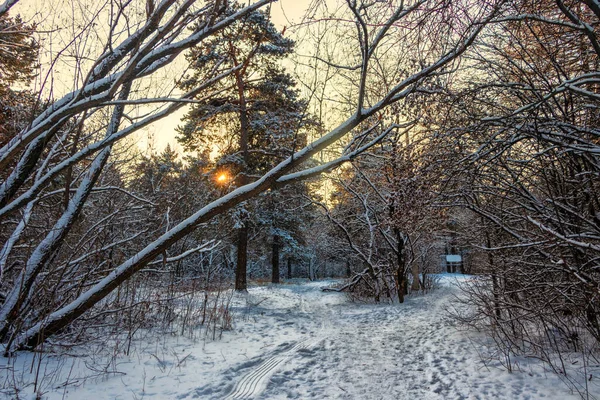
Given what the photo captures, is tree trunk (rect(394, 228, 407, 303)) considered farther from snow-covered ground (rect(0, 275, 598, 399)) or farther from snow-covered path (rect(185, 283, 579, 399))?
snow-covered ground (rect(0, 275, 598, 399))

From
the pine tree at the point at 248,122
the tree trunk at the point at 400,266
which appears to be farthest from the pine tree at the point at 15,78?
the tree trunk at the point at 400,266

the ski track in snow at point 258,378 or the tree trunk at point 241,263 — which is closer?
the ski track in snow at point 258,378

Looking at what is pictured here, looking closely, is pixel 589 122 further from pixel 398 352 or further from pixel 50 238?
pixel 50 238

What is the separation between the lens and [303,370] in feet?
14.5

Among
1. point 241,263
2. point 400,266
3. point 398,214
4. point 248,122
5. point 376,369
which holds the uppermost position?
point 248,122

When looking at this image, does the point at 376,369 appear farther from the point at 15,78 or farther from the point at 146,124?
the point at 15,78

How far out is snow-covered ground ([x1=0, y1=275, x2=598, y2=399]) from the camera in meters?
3.40

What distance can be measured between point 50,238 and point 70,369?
1.59 metres

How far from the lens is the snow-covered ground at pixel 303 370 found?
340 cm

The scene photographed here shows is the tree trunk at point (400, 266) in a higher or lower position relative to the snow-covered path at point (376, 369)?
higher

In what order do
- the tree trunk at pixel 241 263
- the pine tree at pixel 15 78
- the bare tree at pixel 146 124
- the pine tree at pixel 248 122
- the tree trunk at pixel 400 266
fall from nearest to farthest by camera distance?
the bare tree at pixel 146 124 → the pine tree at pixel 15 78 → the tree trunk at pixel 400 266 → the pine tree at pixel 248 122 → the tree trunk at pixel 241 263

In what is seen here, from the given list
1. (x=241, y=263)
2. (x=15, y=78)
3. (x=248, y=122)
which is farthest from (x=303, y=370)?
(x=248, y=122)

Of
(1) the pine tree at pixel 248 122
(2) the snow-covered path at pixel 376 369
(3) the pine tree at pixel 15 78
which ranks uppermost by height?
(1) the pine tree at pixel 248 122

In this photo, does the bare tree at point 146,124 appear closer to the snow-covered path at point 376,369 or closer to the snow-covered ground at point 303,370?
the snow-covered ground at point 303,370
